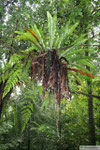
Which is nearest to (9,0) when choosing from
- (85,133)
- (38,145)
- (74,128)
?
(74,128)

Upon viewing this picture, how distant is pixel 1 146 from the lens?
4293mm

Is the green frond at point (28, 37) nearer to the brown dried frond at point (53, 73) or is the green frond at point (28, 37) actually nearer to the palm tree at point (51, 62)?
the palm tree at point (51, 62)

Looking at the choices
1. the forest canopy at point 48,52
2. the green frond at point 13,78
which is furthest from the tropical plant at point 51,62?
the green frond at point 13,78

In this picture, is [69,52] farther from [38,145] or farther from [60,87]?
[38,145]

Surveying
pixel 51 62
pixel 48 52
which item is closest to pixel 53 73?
pixel 51 62

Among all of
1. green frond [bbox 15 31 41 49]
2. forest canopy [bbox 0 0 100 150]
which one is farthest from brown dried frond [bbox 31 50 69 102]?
green frond [bbox 15 31 41 49]

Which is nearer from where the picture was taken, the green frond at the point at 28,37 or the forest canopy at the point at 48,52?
the green frond at the point at 28,37

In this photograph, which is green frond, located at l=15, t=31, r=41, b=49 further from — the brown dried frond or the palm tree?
the brown dried frond

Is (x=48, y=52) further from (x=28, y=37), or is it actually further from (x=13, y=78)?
(x=13, y=78)

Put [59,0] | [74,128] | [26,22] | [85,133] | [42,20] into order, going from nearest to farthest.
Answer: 1. [26,22]
2. [59,0]
3. [42,20]
4. [74,128]
5. [85,133]

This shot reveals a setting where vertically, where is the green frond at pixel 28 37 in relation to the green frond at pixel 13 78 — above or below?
above

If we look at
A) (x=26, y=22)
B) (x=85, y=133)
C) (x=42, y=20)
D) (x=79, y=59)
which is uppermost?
(x=42, y=20)

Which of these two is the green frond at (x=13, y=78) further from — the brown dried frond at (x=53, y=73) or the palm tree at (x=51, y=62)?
the brown dried frond at (x=53, y=73)

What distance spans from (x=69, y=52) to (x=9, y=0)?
132 centimetres
